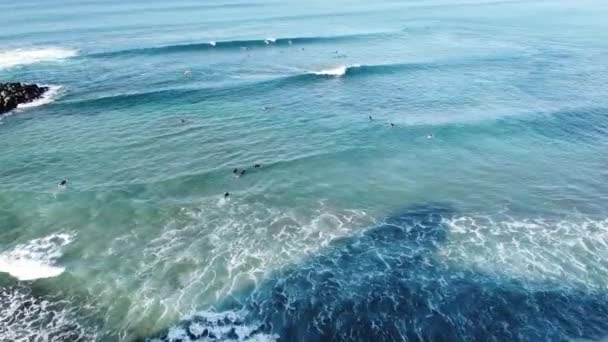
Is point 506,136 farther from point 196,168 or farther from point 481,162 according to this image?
point 196,168

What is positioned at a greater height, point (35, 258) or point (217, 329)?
point (35, 258)

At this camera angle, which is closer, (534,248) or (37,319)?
(37,319)

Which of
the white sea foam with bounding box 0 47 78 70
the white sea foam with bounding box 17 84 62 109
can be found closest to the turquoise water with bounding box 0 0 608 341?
the white sea foam with bounding box 17 84 62 109

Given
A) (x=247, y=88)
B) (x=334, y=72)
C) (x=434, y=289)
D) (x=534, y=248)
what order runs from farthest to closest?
(x=334, y=72) < (x=247, y=88) < (x=534, y=248) < (x=434, y=289)

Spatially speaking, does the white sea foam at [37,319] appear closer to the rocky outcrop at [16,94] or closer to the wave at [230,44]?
the rocky outcrop at [16,94]

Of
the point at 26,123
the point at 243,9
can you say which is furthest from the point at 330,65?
the point at 243,9

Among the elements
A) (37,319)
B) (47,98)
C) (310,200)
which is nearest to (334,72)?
(310,200)

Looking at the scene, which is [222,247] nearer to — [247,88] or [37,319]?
[37,319]
